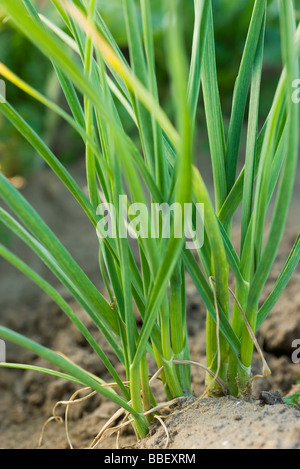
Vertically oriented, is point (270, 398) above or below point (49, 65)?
below

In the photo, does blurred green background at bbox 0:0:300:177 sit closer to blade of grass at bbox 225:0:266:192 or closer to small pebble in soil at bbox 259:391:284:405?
blade of grass at bbox 225:0:266:192

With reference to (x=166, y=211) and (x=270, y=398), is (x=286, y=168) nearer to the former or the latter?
(x=166, y=211)

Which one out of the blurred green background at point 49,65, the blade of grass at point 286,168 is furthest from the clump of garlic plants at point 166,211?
the blurred green background at point 49,65

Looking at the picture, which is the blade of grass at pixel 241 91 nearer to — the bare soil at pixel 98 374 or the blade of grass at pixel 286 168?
the blade of grass at pixel 286 168

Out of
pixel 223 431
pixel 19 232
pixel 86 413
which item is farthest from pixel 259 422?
pixel 86 413

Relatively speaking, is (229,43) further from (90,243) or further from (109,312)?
(109,312)

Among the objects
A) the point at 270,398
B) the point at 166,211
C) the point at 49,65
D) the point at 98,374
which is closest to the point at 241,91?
the point at 166,211
